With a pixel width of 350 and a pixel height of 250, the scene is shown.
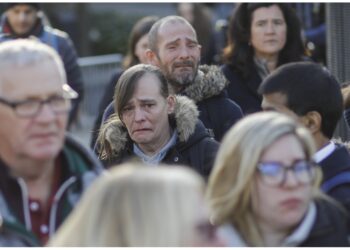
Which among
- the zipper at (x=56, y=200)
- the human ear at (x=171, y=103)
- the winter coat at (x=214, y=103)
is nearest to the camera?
the zipper at (x=56, y=200)

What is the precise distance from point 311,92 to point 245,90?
217cm

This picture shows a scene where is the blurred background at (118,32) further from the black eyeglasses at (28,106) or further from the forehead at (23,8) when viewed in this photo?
the black eyeglasses at (28,106)

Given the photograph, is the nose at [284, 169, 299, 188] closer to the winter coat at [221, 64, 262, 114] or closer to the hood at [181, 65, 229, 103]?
the hood at [181, 65, 229, 103]

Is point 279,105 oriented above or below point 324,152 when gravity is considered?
above

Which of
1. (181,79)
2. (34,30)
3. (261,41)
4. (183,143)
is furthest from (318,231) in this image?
(34,30)

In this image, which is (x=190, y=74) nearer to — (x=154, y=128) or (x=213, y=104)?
(x=213, y=104)

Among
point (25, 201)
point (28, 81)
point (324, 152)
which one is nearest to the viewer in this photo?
point (28, 81)

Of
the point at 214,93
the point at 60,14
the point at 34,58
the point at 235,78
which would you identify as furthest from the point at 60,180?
the point at 60,14

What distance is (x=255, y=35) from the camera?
7.18m

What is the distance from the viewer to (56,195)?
140 inches

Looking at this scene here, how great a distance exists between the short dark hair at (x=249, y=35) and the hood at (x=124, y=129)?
1594 mm

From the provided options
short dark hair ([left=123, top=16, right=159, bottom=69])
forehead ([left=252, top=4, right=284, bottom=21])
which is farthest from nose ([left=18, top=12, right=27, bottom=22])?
forehead ([left=252, top=4, right=284, bottom=21])

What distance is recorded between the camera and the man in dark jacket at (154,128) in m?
5.29

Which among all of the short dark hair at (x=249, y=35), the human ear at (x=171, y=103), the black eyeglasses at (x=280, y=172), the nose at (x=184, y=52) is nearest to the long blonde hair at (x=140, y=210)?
the black eyeglasses at (x=280, y=172)
